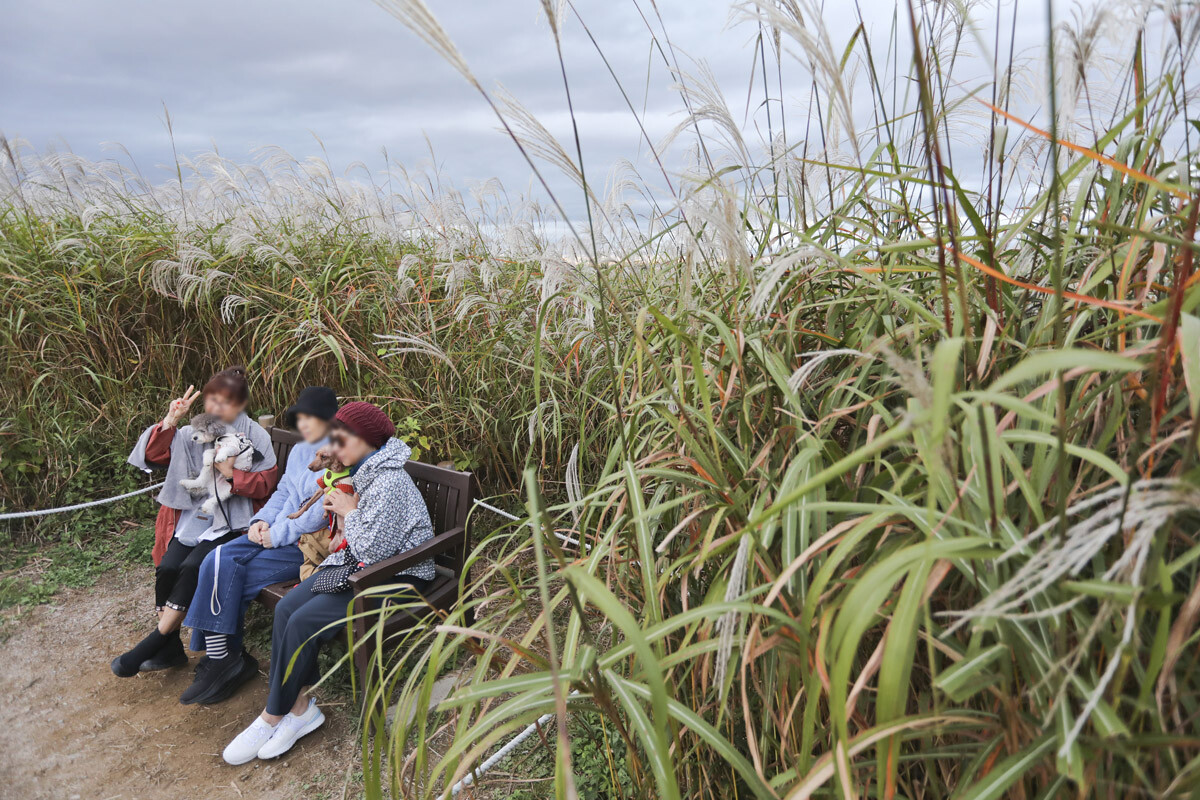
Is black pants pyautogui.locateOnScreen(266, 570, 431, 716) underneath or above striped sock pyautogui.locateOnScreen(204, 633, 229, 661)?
above

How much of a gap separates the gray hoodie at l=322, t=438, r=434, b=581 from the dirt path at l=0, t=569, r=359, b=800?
579mm

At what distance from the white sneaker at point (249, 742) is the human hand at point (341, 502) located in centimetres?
68

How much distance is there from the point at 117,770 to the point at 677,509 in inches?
81.7

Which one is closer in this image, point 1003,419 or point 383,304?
point 1003,419

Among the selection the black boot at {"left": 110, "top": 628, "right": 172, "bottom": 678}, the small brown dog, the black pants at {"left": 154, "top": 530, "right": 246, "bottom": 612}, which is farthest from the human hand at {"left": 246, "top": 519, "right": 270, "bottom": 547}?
the black boot at {"left": 110, "top": 628, "right": 172, "bottom": 678}

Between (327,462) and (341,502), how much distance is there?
176 mm

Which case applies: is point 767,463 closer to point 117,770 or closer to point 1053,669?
point 1053,669

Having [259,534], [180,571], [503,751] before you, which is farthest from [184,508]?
[503,751]

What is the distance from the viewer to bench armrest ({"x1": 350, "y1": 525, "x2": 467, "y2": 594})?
2.00 m

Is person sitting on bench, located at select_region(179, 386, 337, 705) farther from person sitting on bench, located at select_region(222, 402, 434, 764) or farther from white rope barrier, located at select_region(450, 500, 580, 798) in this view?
white rope barrier, located at select_region(450, 500, 580, 798)

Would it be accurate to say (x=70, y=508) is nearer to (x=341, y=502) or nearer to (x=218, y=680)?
(x=218, y=680)

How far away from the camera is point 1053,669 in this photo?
0.68 metres

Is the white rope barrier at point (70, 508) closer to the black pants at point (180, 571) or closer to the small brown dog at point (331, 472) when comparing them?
the black pants at point (180, 571)

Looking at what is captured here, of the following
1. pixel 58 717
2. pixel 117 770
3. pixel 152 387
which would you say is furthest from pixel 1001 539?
pixel 152 387
